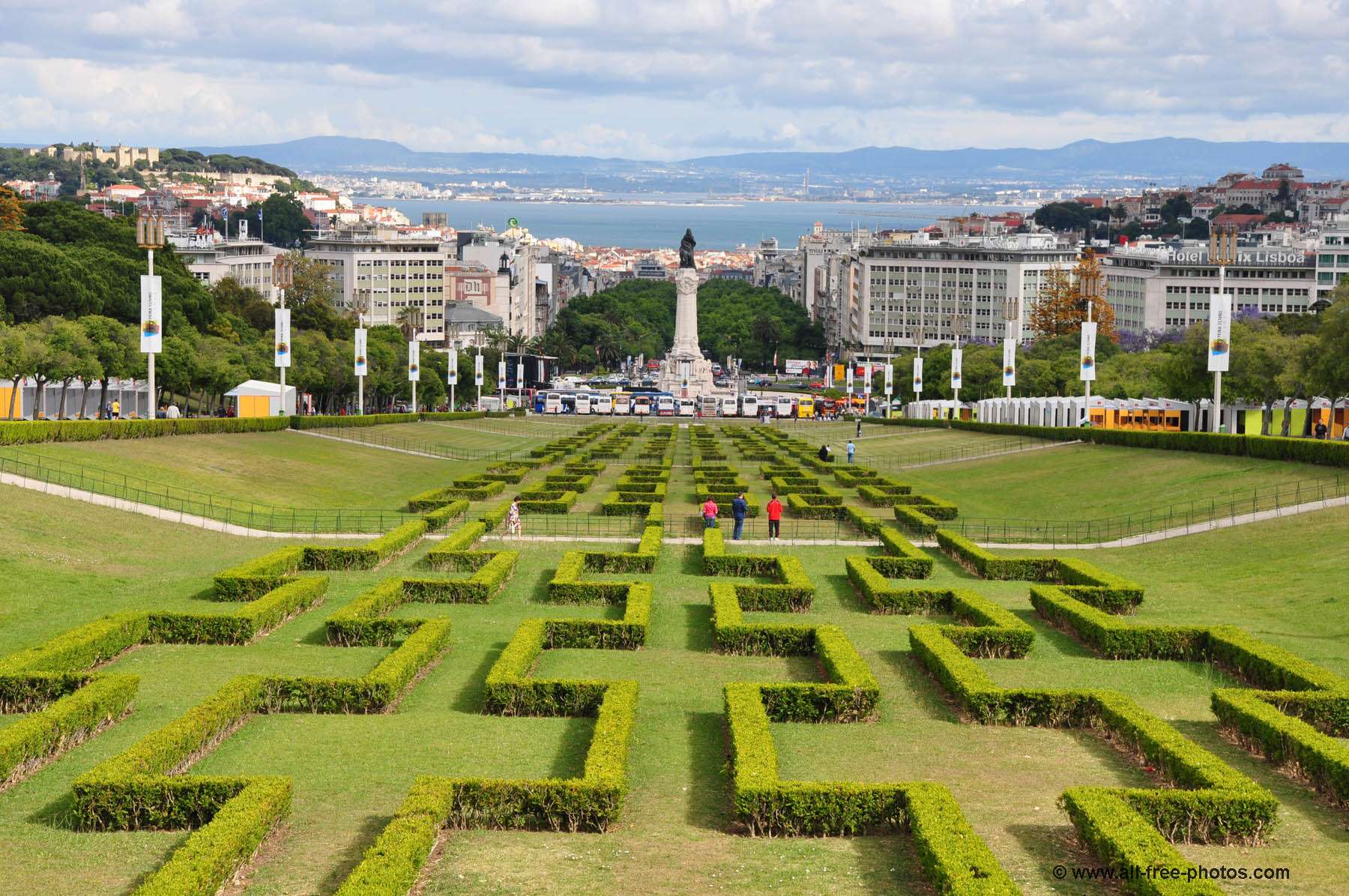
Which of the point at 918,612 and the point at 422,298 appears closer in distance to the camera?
the point at 918,612

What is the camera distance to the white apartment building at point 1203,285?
173875mm

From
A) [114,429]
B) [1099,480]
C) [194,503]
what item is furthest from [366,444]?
[1099,480]

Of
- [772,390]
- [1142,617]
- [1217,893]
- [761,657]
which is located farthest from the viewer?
[772,390]

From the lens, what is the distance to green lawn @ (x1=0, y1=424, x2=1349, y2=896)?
16375 millimetres

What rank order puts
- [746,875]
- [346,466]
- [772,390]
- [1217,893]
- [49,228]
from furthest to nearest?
[772,390]
[49,228]
[346,466]
[746,875]
[1217,893]

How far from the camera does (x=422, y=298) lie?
19500 centimetres

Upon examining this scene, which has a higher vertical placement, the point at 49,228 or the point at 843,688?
the point at 49,228

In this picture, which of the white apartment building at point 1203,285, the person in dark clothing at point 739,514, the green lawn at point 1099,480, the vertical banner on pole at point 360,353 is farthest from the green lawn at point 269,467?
the white apartment building at point 1203,285

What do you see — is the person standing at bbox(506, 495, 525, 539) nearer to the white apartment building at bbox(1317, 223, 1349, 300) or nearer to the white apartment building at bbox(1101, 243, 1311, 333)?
the white apartment building at bbox(1101, 243, 1311, 333)

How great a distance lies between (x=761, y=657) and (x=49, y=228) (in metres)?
94.5

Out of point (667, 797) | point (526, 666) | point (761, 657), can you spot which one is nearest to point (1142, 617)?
point (761, 657)

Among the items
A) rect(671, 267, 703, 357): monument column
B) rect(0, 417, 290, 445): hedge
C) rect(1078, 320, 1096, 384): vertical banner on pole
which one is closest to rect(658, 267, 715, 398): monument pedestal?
rect(671, 267, 703, 357): monument column

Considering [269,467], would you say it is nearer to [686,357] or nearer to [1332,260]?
[686,357]

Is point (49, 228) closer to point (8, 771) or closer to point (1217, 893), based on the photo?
point (8, 771)
